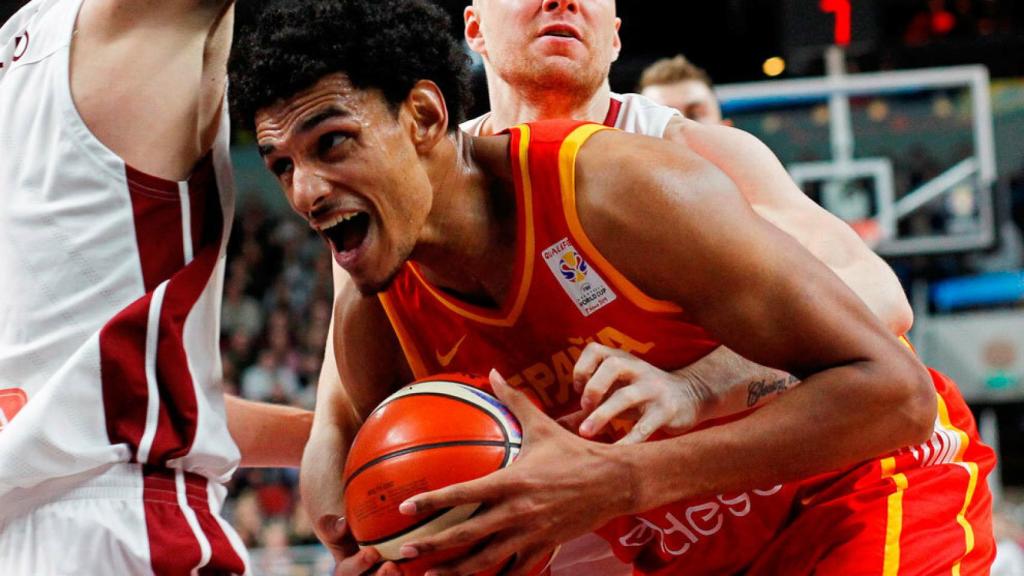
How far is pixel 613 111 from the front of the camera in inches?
150

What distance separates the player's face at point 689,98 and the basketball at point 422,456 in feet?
9.83

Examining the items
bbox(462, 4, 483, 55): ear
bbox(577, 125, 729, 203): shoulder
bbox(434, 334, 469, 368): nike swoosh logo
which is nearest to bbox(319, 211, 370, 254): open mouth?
bbox(434, 334, 469, 368): nike swoosh logo

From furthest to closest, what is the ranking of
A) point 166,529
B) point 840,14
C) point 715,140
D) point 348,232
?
point 840,14 → point 715,140 → point 348,232 → point 166,529

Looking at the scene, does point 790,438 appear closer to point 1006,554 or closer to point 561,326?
point 561,326

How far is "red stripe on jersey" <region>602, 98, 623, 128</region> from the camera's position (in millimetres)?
3766

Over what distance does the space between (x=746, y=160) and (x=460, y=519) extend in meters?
1.65

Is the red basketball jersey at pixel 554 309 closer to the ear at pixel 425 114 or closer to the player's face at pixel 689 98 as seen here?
the ear at pixel 425 114

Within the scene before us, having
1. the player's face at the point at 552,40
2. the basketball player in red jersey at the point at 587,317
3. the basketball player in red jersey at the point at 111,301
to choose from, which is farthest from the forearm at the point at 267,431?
the player's face at the point at 552,40

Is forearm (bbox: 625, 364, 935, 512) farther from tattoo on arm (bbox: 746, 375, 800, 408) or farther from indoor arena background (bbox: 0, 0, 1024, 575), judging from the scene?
indoor arena background (bbox: 0, 0, 1024, 575)

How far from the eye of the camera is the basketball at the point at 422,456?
2.25m

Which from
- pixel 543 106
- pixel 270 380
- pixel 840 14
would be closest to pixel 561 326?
pixel 543 106

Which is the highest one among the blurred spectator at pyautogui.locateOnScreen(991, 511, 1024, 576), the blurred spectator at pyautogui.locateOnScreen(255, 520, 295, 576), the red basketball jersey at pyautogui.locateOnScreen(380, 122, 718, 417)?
the red basketball jersey at pyautogui.locateOnScreen(380, 122, 718, 417)

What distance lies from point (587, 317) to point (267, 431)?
1.20 meters

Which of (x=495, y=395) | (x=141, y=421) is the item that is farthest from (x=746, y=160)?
(x=141, y=421)
